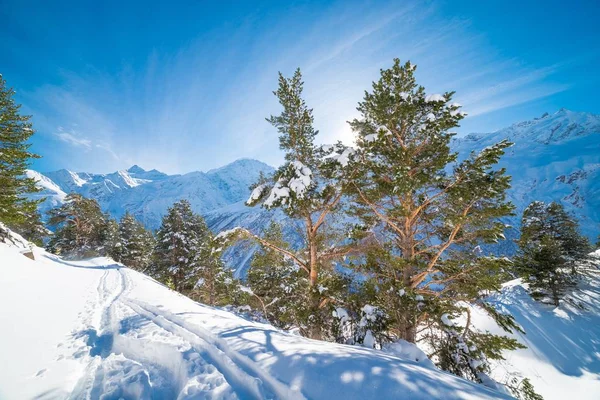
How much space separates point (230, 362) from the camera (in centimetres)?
416

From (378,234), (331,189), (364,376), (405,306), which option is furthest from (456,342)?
(331,189)

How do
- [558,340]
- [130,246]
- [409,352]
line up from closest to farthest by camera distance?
[409,352] < [558,340] < [130,246]

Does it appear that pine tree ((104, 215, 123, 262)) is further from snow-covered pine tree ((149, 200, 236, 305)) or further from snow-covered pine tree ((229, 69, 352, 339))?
snow-covered pine tree ((229, 69, 352, 339))

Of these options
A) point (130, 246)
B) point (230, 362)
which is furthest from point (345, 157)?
point (130, 246)

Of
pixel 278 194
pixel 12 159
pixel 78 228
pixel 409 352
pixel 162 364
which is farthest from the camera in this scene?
pixel 78 228

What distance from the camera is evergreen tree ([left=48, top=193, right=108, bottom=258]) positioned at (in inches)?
1168

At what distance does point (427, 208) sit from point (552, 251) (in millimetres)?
22290

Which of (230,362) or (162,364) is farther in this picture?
(162,364)

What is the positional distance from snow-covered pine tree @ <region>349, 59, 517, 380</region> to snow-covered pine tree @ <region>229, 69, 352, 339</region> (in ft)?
3.46

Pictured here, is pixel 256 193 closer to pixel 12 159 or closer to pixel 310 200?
A: pixel 310 200

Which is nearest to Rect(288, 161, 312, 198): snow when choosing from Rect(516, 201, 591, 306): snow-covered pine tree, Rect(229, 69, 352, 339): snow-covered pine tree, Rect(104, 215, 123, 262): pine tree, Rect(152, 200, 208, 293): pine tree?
Rect(229, 69, 352, 339): snow-covered pine tree

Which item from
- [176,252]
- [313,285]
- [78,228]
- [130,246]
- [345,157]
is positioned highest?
[345,157]

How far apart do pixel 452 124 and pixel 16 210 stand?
25579 millimetres

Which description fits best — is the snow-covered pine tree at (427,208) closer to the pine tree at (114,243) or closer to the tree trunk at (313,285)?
the tree trunk at (313,285)
